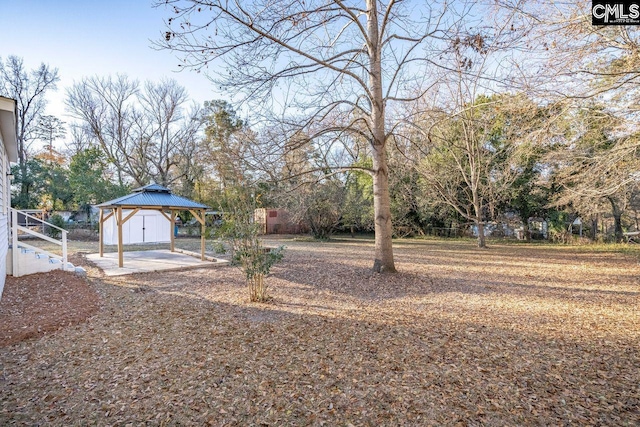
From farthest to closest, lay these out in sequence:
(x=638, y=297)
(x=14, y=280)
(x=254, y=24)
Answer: (x=14, y=280) → (x=638, y=297) → (x=254, y=24)

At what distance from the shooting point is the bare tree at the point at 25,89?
70.8 feet

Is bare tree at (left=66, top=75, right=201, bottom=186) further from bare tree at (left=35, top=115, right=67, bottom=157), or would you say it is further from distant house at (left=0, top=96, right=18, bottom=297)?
distant house at (left=0, top=96, right=18, bottom=297)

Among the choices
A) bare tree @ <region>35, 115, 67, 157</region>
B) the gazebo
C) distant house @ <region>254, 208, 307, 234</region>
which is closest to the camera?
the gazebo

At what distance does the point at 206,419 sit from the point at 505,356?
2.96 meters

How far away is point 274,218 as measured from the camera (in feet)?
82.8

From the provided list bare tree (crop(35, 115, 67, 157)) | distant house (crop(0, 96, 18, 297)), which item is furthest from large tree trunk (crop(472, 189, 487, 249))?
bare tree (crop(35, 115, 67, 157))

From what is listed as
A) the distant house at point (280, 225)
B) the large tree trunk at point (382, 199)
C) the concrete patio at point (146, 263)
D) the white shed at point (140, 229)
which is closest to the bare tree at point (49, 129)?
the white shed at point (140, 229)

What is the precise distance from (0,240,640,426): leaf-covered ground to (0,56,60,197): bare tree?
2467 centimetres

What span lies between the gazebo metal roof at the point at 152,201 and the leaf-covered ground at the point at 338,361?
14.8 feet

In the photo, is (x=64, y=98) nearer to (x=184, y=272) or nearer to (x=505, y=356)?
(x=184, y=272)

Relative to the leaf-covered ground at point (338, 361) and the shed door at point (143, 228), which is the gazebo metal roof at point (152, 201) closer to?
the leaf-covered ground at point (338, 361)

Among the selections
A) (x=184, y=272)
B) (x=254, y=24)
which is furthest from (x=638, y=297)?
(x=184, y=272)

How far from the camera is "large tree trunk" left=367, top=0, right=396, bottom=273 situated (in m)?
7.19

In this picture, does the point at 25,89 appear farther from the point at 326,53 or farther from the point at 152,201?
the point at 326,53
